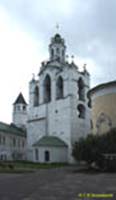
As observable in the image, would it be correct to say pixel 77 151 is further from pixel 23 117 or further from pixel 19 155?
pixel 23 117

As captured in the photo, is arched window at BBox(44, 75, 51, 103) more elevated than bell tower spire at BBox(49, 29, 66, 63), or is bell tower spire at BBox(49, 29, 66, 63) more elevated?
bell tower spire at BBox(49, 29, 66, 63)

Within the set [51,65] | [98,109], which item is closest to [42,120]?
[51,65]

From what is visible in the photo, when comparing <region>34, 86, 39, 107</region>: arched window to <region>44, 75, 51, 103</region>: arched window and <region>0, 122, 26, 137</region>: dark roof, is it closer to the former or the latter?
<region>44, 75, 51, 103</region>: arched window

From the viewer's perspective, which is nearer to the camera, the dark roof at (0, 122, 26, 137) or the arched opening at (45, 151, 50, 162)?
the arched opening at (45, 151, 50, 162)

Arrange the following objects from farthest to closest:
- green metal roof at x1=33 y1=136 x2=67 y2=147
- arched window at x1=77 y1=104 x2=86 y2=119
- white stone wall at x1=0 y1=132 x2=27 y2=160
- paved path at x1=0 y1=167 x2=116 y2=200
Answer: white stone wall at x1=0 y1=132 x2=27 y2=160, arched window at x1=77 y1=104 x2=86 y2=119, green metal roof at x1=33 y1=136 x2=67 y2=147, paved path at x1=0 y1=167 x2=116 y2=200

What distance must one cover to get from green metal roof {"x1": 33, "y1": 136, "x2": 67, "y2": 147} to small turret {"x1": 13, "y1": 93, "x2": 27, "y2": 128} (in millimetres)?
27605

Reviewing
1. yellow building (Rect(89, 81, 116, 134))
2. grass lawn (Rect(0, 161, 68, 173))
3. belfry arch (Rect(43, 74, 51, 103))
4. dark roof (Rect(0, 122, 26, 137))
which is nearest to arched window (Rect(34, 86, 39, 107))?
belfry arch (Rect(43, 74, 51, 103))

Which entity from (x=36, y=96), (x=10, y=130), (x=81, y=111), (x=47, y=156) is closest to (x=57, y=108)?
(x=81, y=111)

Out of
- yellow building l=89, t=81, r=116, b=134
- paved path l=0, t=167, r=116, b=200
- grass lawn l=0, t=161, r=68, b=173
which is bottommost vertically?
paved path l=0, t=167, r=116, b=200

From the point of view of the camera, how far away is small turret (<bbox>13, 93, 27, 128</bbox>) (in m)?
84.5

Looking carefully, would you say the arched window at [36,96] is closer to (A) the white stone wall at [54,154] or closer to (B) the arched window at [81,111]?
(B) the arched window at [81,111]

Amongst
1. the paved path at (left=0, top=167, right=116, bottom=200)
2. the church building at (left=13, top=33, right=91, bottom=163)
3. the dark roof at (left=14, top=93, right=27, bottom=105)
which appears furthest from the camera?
the dark roof at (left=14, top=93, right=27, bottom=105)

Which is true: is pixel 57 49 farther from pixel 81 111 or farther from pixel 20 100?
pixel 20 100

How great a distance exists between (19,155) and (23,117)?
15462 millimetres
